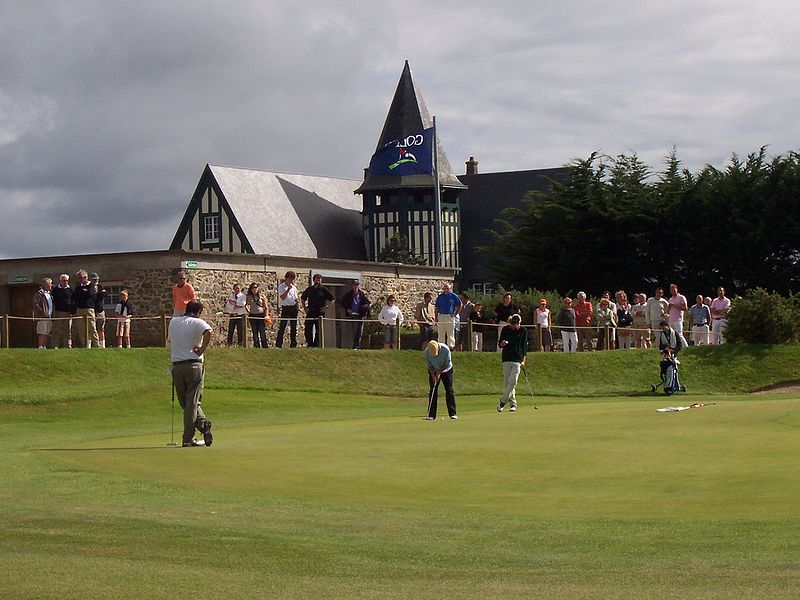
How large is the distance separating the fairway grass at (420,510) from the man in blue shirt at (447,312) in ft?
42.1

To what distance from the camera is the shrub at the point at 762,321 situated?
126 ft

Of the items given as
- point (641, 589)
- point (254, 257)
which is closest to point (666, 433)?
point (641, 589)

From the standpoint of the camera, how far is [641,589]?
27.3 feet

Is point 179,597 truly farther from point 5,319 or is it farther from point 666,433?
point 5,319

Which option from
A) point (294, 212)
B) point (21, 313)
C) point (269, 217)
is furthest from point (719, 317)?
point (294, 212)

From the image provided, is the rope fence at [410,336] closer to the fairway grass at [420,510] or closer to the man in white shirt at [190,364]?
the fairway grass at [420,510]

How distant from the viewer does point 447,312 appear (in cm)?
3412

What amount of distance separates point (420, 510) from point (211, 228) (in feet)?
192

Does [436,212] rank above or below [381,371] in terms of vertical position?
above

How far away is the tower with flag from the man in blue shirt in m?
34.1

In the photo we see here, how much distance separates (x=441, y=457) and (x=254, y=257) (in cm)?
2851

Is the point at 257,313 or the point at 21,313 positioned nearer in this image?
the point at 257,313

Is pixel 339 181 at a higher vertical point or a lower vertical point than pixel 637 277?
higher

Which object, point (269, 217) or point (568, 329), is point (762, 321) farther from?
point (269, 217)
